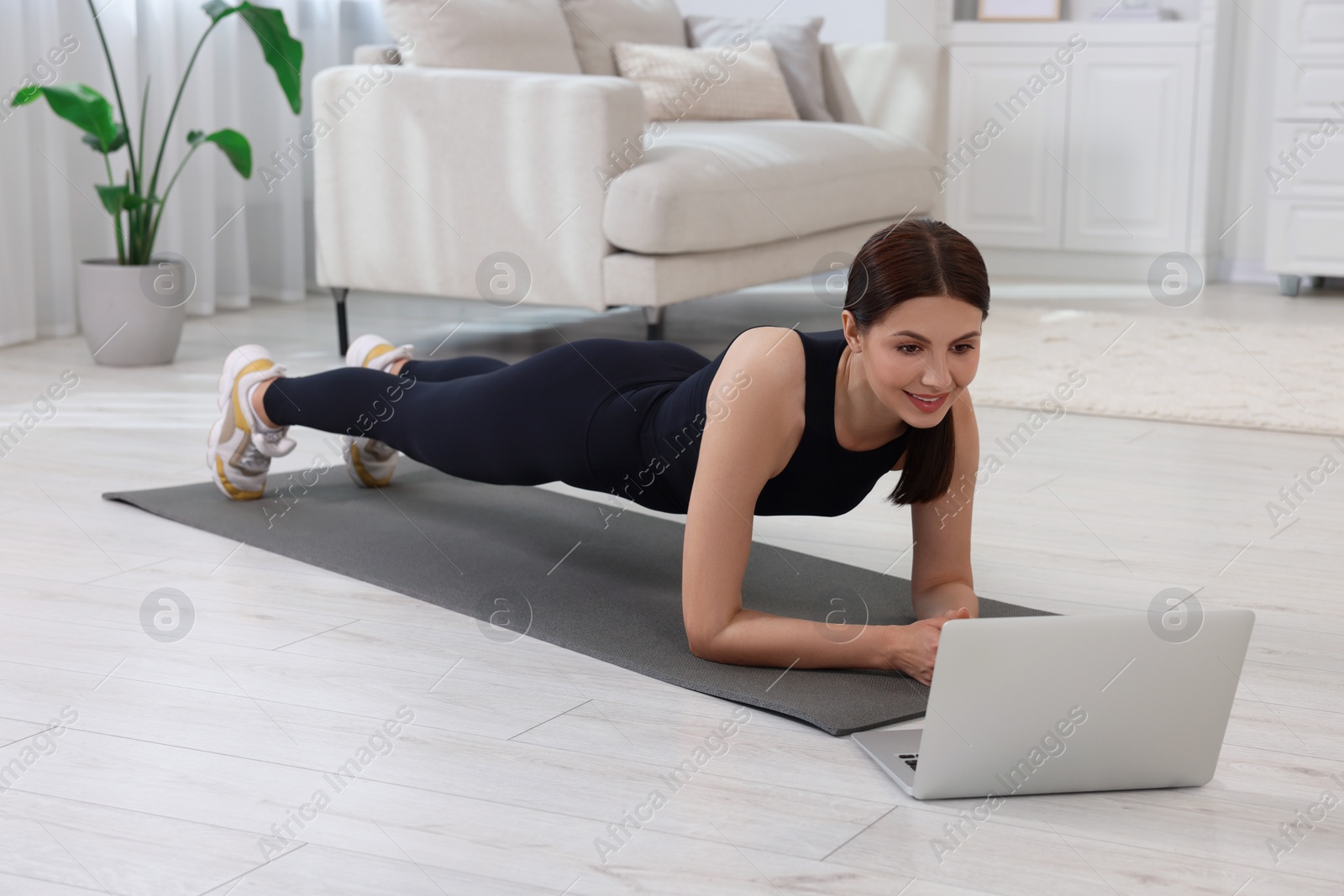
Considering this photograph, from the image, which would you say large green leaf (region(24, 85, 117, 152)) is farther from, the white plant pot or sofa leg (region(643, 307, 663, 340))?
sofa leg (region(643, 307, 663, 340))

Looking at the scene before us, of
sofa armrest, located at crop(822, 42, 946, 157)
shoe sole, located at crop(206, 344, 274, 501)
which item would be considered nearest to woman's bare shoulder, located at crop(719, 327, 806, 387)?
shoe sole, located at crop(206, 344, 274, 501)

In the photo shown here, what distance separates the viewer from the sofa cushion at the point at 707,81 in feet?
12.0

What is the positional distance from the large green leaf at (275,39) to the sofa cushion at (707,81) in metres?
0.88

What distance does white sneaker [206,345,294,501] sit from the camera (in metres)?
2.02

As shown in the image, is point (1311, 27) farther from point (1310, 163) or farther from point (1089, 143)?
point (1089, 143)

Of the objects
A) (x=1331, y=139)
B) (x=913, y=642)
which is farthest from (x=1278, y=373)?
→ (x=913, y=642)

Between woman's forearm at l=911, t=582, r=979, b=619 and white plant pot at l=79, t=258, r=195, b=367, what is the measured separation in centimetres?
228

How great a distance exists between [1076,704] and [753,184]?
2.13 metres

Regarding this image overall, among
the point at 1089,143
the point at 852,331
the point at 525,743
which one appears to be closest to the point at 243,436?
the point at 525,743

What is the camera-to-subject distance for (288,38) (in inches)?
124

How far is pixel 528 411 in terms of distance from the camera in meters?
1.70

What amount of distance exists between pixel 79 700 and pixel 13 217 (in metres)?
2.37

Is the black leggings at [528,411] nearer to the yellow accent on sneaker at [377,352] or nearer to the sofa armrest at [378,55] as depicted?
the yellow accent on sneaker at [377,352]

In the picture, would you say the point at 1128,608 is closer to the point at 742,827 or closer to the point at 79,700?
the point at 742,827
